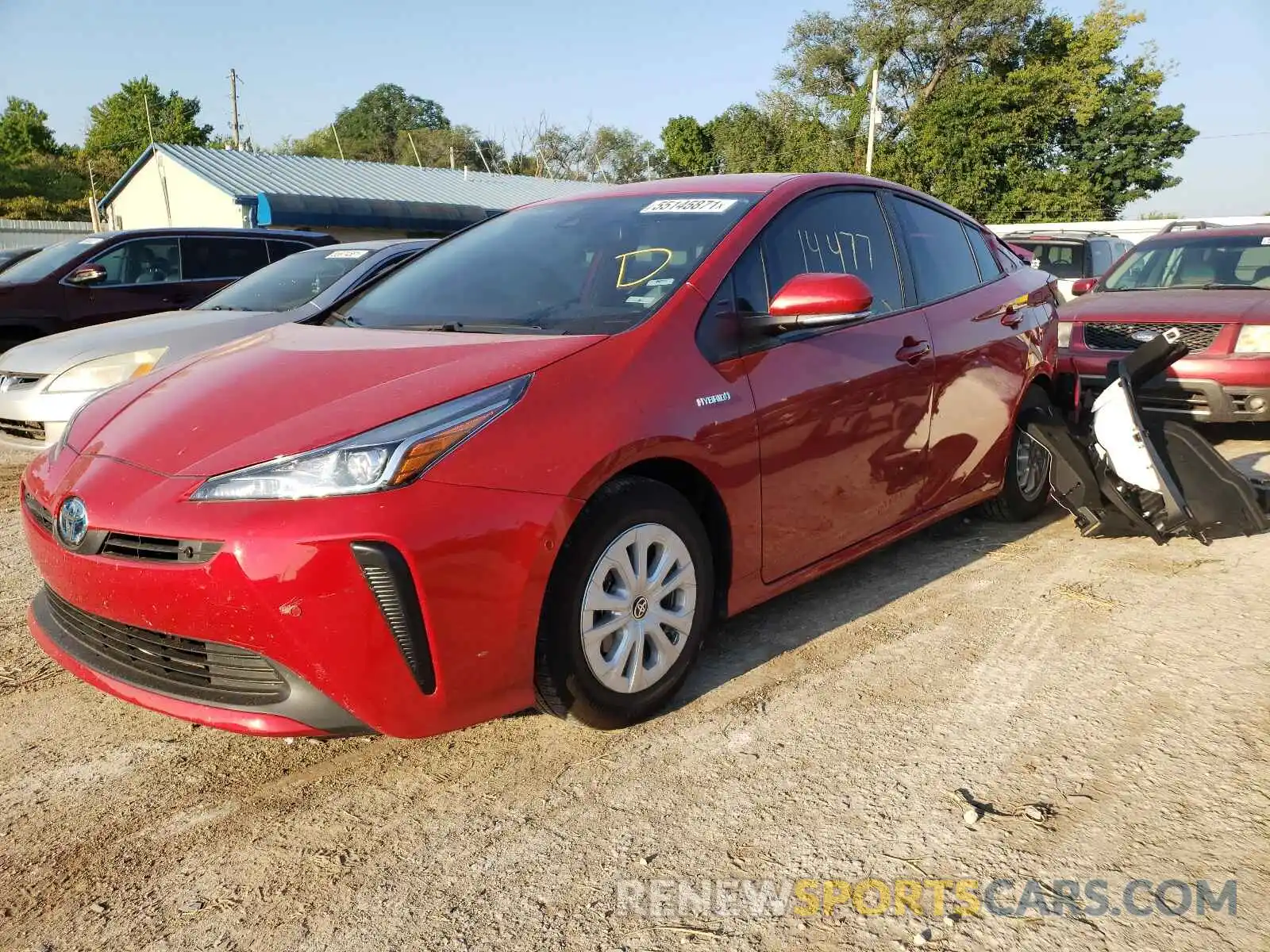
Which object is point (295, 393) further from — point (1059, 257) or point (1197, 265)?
point (1059, 257)

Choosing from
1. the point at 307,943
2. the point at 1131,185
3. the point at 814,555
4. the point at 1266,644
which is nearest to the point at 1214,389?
the point at 1266,644

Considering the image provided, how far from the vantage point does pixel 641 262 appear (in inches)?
131

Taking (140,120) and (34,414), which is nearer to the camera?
(34,414)

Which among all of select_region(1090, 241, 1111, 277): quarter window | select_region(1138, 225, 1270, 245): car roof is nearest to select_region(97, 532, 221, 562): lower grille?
select_region(1138, 225, 1270, 245): car roof

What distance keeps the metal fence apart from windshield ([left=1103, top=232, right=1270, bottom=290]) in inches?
1103

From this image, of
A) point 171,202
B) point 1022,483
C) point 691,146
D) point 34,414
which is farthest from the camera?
point 691,146

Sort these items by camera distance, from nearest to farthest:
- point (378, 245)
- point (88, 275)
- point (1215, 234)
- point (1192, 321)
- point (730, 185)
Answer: point (730, 185) < point (1192, 321) < point (378, 245) < point (1215, 234) < point (88, 275)

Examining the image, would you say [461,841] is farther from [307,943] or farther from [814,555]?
[814,555]

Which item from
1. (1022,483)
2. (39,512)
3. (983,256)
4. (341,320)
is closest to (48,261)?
(341,320)

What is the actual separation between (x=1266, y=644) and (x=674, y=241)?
99.2 inches

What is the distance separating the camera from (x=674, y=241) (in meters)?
3.34

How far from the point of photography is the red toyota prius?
90.3 inches

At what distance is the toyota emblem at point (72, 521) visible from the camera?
248cm

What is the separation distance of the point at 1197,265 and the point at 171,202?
30576 mm
